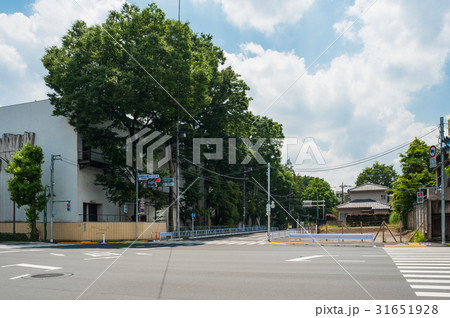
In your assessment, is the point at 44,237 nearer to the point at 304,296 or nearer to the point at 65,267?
the point at 65,267

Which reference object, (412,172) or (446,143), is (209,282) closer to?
(446,143)

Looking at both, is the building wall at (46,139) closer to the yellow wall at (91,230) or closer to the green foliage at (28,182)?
the yellow wall at (91,230)

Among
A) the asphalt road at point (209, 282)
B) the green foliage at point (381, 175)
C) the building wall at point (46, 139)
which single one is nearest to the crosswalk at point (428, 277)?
the asphalt road at point (209, 282)

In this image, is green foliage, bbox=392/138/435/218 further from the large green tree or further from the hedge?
the large green tree

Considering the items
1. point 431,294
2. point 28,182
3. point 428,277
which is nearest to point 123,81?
point 28,182

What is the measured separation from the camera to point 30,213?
38.2m

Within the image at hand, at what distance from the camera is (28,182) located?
38000 millimetres

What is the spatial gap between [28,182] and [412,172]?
1588 inches

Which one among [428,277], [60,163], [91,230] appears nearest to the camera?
[428,277]

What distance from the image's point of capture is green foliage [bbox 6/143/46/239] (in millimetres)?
37719

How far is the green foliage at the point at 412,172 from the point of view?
41.6 metres

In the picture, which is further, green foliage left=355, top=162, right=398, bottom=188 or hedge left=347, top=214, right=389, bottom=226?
green foliage left=355, top=162, right=398, bottom=188

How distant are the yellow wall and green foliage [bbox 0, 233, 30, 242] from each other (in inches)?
57.1

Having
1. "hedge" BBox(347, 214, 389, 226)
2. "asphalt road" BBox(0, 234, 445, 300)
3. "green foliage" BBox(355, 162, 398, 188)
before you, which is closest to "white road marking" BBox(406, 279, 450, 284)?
"asphalt road" BBox(0, 234, 445, 300)
